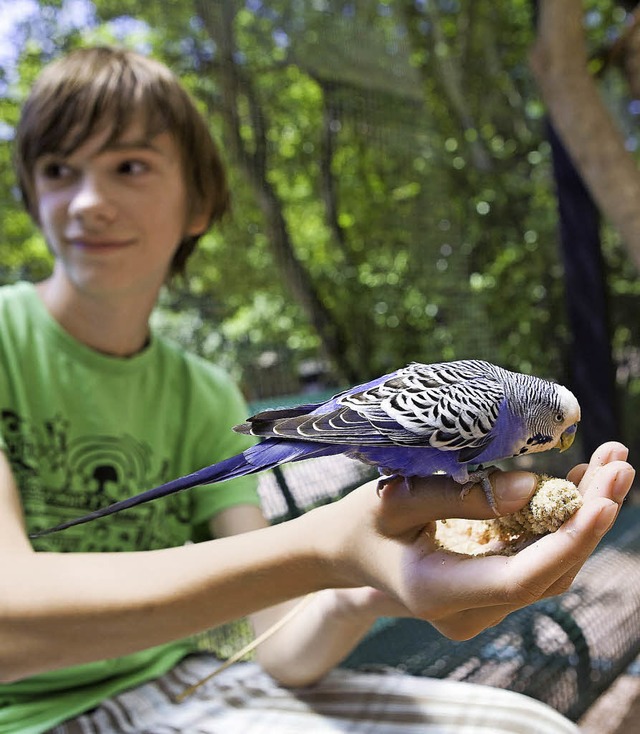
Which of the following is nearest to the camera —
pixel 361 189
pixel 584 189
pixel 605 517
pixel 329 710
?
pixel 605 517

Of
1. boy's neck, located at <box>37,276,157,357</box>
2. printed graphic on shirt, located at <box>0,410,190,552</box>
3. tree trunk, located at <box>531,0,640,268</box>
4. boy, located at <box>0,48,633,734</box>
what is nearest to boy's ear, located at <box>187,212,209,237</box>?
boy, located at <box>0,48,633,734</box>

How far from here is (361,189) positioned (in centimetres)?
223

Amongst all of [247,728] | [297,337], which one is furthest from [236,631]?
[297,337]

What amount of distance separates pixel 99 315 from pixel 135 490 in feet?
0.71

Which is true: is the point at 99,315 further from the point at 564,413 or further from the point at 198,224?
the point at 564,413

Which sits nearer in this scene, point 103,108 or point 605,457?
point 605,457

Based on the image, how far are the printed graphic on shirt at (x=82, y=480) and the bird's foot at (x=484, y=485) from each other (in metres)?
0.49

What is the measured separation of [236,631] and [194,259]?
1.01m

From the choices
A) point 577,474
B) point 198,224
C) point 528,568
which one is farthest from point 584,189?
point 528,568

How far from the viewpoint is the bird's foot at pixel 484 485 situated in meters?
0.51

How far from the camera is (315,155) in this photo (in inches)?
85.7

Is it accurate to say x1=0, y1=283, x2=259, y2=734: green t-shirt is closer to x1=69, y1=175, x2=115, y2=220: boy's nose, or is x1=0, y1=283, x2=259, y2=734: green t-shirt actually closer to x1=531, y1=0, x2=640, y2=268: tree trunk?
x1=69, y1=175, x2=115, y2=220: boy's nose

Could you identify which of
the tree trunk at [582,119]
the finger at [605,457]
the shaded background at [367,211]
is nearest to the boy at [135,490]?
the finger at [605,457]

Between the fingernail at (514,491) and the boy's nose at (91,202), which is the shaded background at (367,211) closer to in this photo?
the boy's nose at (91,202)
